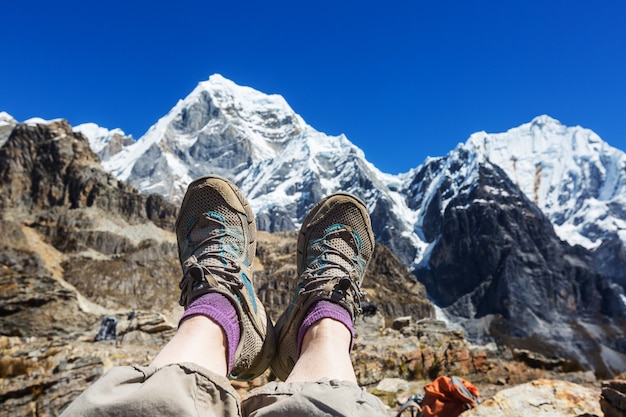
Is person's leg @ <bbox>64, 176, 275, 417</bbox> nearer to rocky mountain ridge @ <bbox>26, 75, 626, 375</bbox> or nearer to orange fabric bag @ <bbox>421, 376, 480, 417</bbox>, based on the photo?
orange fabric bag @ <bbox>421, 376, 480, 417</bbox>

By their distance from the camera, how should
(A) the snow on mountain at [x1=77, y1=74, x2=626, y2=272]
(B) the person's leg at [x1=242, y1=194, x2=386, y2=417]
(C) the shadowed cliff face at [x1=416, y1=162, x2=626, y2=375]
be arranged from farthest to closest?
(A) the snow on mountain at [x1=77, y1=74, x2=626, y2=272]
(C) the shadowed cliff face at [x1=416, y1=162, x2=626, y2=375]
(B) the person's leg at [x1=242, y1=194, x2=386, y2=417]

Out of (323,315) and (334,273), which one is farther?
(334,273)

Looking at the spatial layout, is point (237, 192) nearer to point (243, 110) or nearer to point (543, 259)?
point (543, 259)

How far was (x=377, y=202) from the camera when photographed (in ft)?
416

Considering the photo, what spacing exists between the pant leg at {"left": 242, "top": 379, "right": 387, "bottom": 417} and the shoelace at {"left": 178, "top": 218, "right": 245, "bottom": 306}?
934 millimetres

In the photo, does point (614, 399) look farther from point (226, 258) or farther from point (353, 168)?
point (353, 168)

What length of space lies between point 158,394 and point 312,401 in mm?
513

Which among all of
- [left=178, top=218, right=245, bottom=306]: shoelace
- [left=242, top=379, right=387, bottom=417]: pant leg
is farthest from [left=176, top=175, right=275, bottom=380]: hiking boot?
[left=242, top=379, right=387, bottom=417]: pant leg

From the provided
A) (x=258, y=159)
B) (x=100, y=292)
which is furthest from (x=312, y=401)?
(x=258, y=159)

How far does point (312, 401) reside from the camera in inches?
55.8

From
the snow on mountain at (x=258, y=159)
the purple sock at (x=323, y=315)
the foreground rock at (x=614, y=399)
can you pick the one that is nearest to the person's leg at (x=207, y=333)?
the purple sock at (x=323, y=315)

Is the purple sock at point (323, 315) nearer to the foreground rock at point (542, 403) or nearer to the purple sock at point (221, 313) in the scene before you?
the purple sock at point (221, 313)

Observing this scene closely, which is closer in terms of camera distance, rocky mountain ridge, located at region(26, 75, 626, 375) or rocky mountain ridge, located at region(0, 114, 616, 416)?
rocky mountain ridge, located at region(0, 114, 616, 416)

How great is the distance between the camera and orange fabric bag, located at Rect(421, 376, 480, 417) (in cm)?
321
